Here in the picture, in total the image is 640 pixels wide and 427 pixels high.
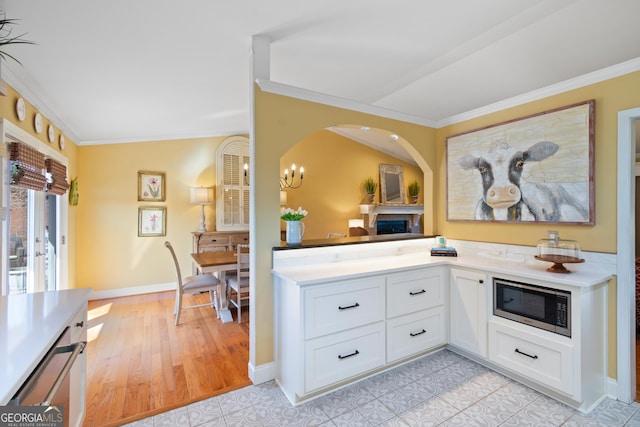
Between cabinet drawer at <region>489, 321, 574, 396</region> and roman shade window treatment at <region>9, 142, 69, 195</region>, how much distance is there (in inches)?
165

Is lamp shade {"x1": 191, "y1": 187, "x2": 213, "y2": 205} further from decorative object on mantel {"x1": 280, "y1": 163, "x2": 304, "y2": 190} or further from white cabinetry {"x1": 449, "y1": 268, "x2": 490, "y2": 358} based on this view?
white cabinetry {"x1": 449, "y1": 268, "x2": 490, "y2": 358}

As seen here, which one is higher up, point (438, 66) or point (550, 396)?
point (438, 66)

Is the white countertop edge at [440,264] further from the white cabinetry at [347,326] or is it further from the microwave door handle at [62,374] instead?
the microwave door handle at [62,374]

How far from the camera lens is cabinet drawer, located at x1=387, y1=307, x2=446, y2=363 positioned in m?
2.33

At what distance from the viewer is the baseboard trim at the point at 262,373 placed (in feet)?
7.38

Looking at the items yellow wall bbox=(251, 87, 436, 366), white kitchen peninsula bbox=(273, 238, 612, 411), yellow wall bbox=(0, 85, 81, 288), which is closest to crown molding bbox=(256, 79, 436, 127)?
yellow wall bbox=(251, 87, 436, 366)

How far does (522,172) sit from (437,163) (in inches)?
35.3

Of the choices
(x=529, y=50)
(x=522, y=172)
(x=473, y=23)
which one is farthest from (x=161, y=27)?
(x=522, y=172)

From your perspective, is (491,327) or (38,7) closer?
(38,7)

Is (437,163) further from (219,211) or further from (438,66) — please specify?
(219,211)

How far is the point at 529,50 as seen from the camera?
A: 2.16m

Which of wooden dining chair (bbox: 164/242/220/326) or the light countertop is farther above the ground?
the light countertop

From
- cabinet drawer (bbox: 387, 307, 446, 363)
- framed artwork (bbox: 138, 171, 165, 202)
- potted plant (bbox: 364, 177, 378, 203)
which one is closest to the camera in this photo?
cabinet drawer (bbox: 387, 307, 446, 363)

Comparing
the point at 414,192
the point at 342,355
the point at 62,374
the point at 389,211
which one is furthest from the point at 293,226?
the point at 414,192
